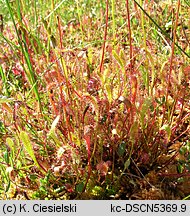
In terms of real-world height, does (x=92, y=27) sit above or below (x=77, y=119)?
above

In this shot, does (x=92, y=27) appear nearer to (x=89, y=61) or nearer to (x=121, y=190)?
(x=89, y=61)

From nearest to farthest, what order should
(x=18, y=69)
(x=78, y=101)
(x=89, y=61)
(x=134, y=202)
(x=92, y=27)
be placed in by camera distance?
(x=134, y=202) < (x=78, y=101) < (x=89, y=61) < (x=18, y=69) < (x=92, y=27)

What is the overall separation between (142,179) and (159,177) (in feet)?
0.17

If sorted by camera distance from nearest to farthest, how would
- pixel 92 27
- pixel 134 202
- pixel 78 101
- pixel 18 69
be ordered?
pixel 134 202 → pixel 78 101 → pixel 18 69 → pixel 92 27

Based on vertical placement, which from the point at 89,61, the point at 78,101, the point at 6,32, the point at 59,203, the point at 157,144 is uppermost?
the point at 6,32

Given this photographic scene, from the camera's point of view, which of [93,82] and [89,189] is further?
[93,82]

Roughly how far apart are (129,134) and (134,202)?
0.19 metres

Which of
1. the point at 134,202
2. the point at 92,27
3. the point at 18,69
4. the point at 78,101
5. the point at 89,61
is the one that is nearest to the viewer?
the point at 134,202

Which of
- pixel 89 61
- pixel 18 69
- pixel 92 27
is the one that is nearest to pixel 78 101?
pixel 89 61

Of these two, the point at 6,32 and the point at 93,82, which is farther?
the point at 6,32

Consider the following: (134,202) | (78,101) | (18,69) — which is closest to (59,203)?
(134,202)

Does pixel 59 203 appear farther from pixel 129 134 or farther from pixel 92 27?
pixel 92 27

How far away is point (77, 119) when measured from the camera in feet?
3.49

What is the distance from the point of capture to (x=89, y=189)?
3.51ft
